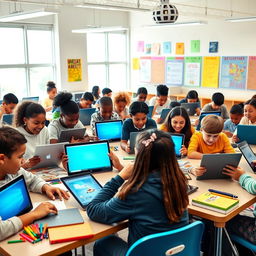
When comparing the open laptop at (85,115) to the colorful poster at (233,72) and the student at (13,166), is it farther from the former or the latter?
the colorful poster at (233,72)

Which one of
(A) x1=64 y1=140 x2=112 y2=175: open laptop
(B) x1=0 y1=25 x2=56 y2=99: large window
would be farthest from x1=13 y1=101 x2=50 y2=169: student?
(B) x1=0 y1=25 x2=56 y2=99: large window

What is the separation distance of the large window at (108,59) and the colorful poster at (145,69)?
0.61m

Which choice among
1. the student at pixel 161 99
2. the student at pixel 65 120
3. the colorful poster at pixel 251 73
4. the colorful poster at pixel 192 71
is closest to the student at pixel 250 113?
the student at pixel 65 120

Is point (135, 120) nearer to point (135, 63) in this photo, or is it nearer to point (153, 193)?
point (153, 193)

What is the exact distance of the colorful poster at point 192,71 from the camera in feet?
27.2

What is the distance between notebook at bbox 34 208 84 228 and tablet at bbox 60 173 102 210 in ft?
0.30

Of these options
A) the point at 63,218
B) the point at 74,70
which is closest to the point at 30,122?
the point at 63,218

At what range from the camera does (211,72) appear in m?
8.06

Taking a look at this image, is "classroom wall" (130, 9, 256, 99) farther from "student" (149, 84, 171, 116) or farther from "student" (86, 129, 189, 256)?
"student" (86, 129, 189, 256)

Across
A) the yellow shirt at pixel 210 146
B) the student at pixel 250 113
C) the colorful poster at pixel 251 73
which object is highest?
→ the colorful poster at pixel 251 73

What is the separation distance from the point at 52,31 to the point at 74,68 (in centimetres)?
101

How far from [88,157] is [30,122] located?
2.41 feet

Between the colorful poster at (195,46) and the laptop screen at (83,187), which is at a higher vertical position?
the colorful poster at (195,46)

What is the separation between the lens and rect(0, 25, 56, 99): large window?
7438 mm
